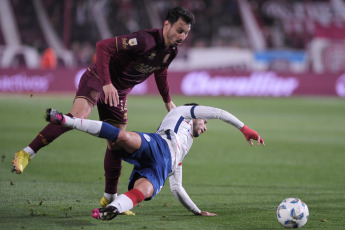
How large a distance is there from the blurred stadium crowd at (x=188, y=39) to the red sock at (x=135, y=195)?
21.5 meters

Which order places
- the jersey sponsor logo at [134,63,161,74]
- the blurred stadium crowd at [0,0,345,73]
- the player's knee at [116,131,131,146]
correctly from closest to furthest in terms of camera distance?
the player's knee at [116,131,131,146], the jersey sponsor logo at [134,63,161,74], the blurred stadium crowd at [0,0,345,73]

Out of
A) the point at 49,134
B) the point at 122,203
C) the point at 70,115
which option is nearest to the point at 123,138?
the point at 122,203

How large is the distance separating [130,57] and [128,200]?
1.74 m

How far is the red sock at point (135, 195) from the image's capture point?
5.07 meters

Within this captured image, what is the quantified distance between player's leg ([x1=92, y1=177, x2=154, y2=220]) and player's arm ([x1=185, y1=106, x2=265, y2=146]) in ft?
2.86

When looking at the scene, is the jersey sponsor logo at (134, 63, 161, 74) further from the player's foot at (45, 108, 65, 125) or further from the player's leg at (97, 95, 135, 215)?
the player's foot at (45, 108, 65, 125)

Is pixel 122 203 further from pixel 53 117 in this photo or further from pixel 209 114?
pixel 209 114

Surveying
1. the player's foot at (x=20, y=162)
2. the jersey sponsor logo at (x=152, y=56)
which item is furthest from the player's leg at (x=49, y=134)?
the jersey sponsor logo at (x=152, y=56)

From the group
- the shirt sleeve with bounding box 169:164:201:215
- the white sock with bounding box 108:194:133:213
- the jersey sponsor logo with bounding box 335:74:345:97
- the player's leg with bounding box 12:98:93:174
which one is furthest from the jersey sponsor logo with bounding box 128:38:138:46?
the jersey sponsor logo with bounding box 335:74:345:97

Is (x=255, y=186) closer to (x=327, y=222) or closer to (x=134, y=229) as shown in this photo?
(x=327, y=222)

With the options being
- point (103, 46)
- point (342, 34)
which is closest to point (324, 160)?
point (103, 46)

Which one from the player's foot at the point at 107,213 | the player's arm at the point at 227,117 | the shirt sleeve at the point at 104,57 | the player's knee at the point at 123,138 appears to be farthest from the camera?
the shirt sleeve at the point at 104,57

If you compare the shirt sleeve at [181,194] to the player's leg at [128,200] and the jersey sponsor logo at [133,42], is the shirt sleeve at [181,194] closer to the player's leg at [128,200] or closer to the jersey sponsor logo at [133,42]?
the player's leg at [128,200]

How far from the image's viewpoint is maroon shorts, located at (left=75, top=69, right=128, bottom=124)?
6.05 metres
